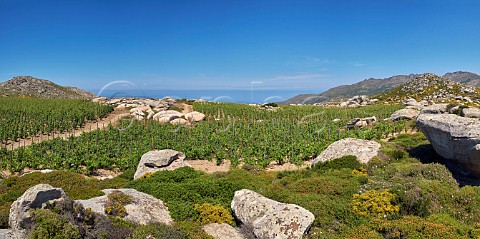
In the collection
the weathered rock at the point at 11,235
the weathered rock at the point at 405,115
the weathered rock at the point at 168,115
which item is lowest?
the weathered rock at the point at 168,115

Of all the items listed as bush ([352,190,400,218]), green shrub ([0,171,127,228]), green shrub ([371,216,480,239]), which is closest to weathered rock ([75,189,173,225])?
green shrub ([0,171,127,228])

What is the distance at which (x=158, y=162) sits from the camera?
22281mm

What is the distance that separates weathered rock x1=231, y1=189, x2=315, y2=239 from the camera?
10.2 metres

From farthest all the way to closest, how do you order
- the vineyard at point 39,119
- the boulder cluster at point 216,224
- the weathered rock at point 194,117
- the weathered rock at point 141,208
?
the weathered rock at point 194,117 < the vineyard at point 39,119 < the weathered rock at point 141,208 < the boulder cluster at point 216,224

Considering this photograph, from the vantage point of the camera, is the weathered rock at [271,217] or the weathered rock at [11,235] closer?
the weathered rock at [11,235]

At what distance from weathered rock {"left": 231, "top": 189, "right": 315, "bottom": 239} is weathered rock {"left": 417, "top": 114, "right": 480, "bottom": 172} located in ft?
44.1

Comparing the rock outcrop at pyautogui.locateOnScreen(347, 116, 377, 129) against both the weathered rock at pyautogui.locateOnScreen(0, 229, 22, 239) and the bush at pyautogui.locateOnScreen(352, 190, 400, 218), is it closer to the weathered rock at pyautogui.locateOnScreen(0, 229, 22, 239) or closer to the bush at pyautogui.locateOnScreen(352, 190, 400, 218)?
the bush at pyautogui.locateOnScreen(352, 190, 400, 218)

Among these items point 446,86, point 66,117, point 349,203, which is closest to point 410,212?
point 349,203

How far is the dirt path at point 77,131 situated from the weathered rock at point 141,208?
23552 millimetres

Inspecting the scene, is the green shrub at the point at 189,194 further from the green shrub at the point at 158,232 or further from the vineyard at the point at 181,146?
the vineyard at the point at 181,146

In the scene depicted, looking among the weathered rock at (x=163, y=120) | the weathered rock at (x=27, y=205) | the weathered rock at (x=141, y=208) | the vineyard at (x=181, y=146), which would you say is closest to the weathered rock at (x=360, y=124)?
the vineyard at (x=181, y=146)

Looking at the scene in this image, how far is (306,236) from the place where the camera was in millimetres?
10461

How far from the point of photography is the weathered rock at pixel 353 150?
72.2 feet

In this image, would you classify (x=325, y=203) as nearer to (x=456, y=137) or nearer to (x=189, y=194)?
(x=189, y=194)
